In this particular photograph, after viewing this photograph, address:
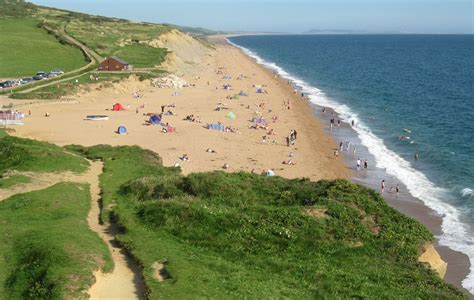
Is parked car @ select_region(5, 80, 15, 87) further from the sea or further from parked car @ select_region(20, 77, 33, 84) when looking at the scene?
the sea

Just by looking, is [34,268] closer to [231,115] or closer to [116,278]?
[116,278]

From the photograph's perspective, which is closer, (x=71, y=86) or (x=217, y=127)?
(x=217, y=127)

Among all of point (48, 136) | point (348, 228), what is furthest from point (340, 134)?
point (348, 228)

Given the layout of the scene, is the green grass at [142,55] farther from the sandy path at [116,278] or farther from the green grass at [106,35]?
the sandy path at [116,278]

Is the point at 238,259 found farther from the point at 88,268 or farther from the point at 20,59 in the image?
the point at 20,59

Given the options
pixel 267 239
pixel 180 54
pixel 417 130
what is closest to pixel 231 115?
pixel 417 130

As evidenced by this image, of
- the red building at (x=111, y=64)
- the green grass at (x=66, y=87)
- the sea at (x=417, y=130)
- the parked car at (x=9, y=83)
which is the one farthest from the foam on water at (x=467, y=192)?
the red building at (x=111, y=64)

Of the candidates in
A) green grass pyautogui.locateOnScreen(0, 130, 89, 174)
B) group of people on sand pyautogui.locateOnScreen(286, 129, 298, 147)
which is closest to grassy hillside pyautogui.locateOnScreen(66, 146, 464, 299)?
green grass pyautogui.locateOnScreen(0, 130, 89, 174)
